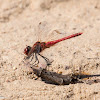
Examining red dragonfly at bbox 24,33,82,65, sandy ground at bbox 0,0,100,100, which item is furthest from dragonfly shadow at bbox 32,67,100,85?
red dragonfly at bbox 24,33,82,65

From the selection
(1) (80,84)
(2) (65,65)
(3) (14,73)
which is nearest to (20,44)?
(3) (14,73)

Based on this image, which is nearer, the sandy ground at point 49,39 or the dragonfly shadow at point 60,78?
the sandy ground at point 49,39

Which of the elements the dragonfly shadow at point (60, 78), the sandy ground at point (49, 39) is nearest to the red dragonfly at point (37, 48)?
the sandy ground at point (49, 39)

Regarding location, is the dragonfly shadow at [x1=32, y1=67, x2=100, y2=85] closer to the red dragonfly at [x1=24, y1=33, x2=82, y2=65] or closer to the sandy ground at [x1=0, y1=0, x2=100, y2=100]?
the sandy ground at [x1=0, y1=0, x2=100, y2=100]

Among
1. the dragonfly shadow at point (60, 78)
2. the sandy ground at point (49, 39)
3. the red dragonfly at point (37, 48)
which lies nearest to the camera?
the sandy ground at point (49, 39)

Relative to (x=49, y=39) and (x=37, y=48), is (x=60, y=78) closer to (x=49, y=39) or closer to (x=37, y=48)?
(x=37, y=48)

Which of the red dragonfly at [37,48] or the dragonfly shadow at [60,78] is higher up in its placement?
the red dragonfly at [37,48]

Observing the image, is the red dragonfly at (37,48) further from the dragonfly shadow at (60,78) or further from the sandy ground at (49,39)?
the dragonfly shadow at (60,78)

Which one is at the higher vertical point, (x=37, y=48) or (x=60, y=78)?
(x=37, y=48)

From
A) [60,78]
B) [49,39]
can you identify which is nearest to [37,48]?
[49,39]

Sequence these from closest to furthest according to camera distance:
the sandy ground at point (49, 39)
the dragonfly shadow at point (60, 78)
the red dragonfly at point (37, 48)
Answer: the sandy ground at point (49, 39) < the dragonfly shadow at point (60, 78) < the red dragonfly at point (37, 48)
